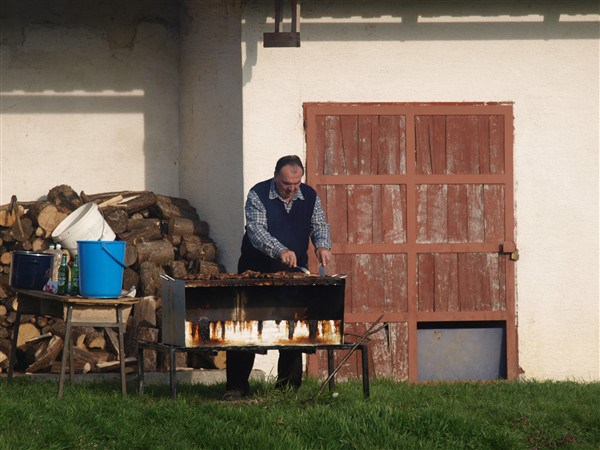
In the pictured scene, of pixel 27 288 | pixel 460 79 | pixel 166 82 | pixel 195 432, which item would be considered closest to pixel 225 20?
pixel 166 82

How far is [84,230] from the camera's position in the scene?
11.4 m

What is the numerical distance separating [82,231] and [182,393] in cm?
195

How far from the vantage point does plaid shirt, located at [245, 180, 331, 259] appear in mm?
10086

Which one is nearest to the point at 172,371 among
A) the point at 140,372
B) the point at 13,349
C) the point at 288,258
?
the point at 140,372

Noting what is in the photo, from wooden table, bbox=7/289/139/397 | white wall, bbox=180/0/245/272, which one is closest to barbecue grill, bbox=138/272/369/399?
wooden table, bbox=7/289/139/397

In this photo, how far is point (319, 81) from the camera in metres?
12.3

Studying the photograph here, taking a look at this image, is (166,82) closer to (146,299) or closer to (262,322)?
(146,299)

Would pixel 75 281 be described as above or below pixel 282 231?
below

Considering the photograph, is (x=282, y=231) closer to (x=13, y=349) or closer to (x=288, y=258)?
(x=288, y=258)

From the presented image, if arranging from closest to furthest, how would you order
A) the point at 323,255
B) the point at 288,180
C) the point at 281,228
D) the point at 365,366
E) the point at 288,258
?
the point at 365,366, the point at 288,258, the point at 323,255, the point at 288,180, the point at 281,228

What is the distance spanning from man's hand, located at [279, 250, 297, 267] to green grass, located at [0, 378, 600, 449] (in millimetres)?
1022

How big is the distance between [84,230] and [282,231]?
196 centimetres

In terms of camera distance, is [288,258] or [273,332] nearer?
[273,332]

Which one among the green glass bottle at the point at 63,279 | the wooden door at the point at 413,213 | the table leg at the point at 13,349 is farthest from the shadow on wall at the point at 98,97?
the green glass bottle at the point at 63,279
